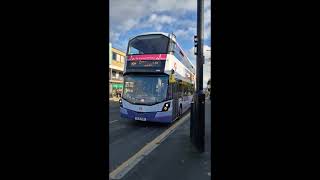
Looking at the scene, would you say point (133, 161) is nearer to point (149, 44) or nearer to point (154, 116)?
point (154, 116)

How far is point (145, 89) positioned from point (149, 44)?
6.12 feet

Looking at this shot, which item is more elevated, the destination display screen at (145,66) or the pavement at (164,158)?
the destination display screen at (145,66)

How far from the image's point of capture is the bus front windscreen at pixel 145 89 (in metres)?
9.89

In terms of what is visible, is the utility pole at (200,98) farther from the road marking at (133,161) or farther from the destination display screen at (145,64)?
the destination display screen at (145,64)

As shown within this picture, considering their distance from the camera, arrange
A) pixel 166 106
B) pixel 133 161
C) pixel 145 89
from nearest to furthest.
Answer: pixel 133 161, pixel 166 106, pixel 145 89

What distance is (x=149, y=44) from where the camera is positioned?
10195mm

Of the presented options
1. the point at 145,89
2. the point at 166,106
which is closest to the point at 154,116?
the point at 166,106

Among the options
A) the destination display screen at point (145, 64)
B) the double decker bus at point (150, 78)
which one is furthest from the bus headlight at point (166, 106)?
the destination display screen at point (145, 64)
